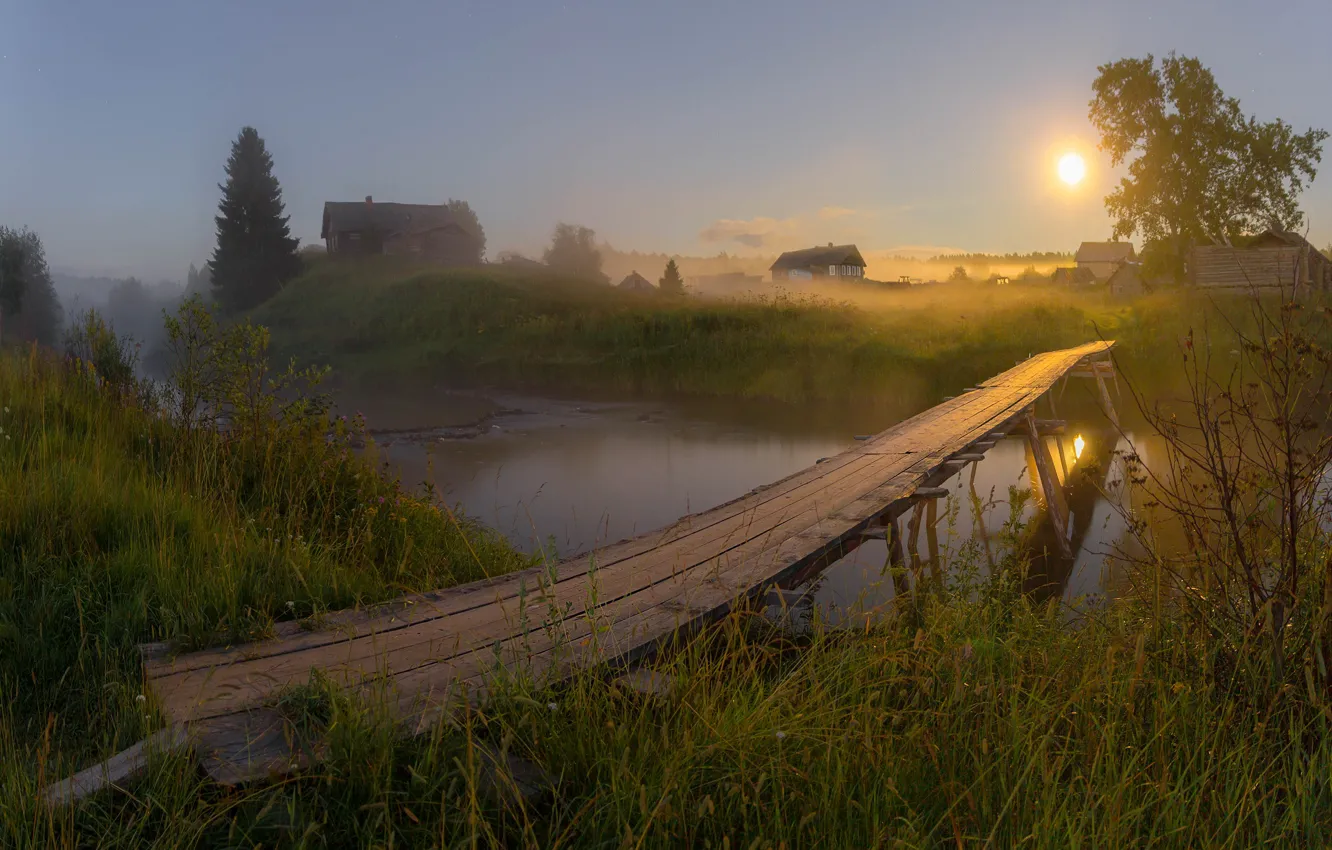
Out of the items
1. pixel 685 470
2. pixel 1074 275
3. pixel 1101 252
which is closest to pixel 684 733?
pixel 685 470

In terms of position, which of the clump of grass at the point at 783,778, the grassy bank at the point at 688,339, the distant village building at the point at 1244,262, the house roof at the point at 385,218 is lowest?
the clump of grass at the point at 783,778

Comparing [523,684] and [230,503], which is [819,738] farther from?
[230,503]

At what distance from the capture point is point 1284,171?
31.3 m

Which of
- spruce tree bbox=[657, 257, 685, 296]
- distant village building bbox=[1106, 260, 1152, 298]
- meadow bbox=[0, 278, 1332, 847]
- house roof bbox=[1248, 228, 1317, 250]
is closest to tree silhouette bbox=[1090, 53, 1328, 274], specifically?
house roof bbox=[1248, 228, 1317, 250]

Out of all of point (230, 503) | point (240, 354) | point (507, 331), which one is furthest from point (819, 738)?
point (507, 331)

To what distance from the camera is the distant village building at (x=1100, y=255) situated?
63.2 metres

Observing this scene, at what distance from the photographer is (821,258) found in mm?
65375

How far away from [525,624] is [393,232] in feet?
183

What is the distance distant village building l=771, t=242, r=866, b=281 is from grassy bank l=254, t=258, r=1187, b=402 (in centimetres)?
2589

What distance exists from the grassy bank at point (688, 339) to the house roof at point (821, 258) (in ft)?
84.6

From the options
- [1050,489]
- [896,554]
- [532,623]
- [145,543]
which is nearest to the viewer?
[532,623]

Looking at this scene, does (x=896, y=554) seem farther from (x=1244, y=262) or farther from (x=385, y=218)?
(x=385, y=218)

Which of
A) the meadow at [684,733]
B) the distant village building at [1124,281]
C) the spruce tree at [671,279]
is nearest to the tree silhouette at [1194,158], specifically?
the distant village building at [1124,281]

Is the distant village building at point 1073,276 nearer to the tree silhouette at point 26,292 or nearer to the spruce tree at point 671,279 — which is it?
the spruce tree at point 671,279
